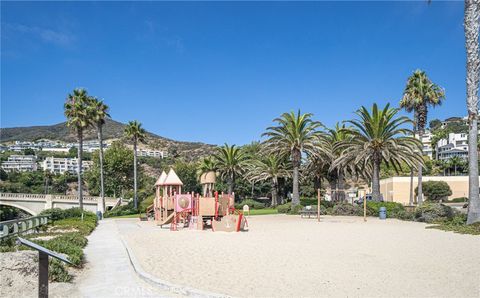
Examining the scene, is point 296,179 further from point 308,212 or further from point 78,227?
point 78,227

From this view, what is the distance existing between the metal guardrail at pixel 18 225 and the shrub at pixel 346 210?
79.0 ft

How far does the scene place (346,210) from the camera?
37.1 metres

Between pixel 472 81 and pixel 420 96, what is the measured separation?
20760 millimetres

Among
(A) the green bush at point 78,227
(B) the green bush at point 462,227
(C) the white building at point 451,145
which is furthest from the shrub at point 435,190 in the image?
(C) the white building at point 451,145

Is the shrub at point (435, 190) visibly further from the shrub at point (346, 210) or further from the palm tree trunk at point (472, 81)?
the palm tree trunk at point (472, 81)

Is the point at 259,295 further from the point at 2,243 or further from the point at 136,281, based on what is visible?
the point at 2,243

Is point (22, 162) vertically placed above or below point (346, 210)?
above

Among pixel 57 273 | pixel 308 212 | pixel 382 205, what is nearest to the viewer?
pixel 57 273

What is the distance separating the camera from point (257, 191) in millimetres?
70375

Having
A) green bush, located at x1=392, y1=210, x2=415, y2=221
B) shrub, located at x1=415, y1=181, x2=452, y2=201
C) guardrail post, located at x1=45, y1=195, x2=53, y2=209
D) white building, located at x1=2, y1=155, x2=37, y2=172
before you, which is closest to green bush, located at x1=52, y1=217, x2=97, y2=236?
green bush, located at x1=392, y1=210, x2=415, y2=221

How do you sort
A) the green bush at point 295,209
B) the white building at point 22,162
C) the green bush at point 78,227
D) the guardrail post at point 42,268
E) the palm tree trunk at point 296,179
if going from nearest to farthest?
the guardrail post at point 42,268 → the green bush at point 78,227 → the green bush at point 295,209 → the palm tree trunk at point 296,179 → the white building at point 22,162

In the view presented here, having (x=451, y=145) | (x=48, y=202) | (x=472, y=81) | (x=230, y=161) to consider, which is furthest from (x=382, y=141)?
(x=451, y=145)

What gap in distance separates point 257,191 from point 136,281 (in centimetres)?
6112

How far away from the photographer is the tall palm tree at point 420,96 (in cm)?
4459
